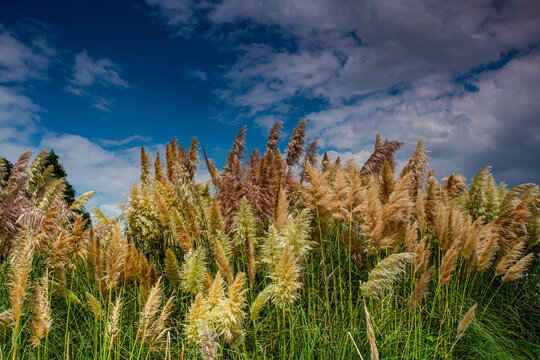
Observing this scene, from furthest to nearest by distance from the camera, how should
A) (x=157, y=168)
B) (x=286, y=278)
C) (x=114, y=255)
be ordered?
(x=157, y=168), (x=114, y=255), (x=286, y=278)

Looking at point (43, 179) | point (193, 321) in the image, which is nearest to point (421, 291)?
point (193, 321)

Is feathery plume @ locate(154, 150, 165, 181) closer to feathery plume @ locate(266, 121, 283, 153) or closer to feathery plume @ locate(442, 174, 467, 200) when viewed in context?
feathery plume @ locate(266, 121, 283, 153)

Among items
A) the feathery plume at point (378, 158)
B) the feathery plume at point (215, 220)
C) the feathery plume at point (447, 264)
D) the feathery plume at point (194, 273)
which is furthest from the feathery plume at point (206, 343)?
the feathery plume at point (378, 158)

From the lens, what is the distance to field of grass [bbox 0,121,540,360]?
2.48m

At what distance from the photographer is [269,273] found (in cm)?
303

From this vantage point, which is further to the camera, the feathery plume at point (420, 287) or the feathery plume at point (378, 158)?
the feathery plume at point (378, 158)

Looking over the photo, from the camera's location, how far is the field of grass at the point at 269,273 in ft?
8.15

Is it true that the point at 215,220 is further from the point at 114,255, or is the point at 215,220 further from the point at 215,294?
the point at 215,294

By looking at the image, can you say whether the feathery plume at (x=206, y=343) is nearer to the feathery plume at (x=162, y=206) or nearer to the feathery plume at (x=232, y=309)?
the feathery plume at (x=232, y=309)

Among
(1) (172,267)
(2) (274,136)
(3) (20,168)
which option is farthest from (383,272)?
(3) (20,168)

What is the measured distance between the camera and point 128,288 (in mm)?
3852

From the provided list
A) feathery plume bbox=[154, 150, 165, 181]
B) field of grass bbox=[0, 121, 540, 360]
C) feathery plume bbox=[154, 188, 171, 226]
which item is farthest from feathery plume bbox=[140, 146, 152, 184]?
feathery plume bbox=[154, 188, 171, 226]

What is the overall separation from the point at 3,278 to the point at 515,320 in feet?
21.2

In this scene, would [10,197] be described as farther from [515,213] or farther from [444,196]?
[515,213]
